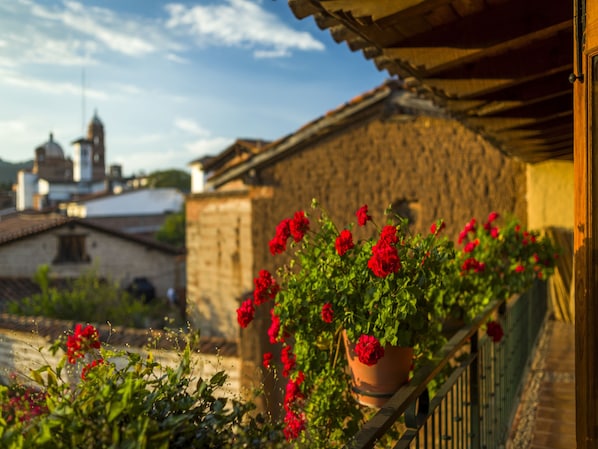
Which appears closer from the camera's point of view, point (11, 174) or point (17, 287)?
point (17, 287)

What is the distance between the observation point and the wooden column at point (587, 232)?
1.58 m

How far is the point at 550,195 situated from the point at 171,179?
4944 centimetres

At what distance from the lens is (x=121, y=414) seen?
1169 millimetres

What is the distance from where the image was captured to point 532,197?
24.5 ft

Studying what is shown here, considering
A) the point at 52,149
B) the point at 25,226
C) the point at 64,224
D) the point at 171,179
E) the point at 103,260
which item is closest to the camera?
the point at 64,224

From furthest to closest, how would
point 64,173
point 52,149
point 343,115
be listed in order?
point 52,149, point 64,173, point 343,115

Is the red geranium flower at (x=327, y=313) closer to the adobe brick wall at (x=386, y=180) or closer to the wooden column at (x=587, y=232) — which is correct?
the wooden column at (x=587, y=232)

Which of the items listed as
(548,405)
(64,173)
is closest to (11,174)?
(64,173)

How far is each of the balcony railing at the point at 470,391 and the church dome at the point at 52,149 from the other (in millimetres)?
67211

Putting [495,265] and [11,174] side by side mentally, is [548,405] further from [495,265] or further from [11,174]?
[11,174]

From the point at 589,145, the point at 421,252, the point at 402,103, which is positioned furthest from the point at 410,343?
the point at 402,103

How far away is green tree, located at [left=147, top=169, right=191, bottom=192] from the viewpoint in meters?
52.9

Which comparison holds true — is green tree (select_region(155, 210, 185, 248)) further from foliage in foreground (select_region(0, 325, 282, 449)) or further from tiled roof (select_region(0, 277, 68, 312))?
foliage in foreground (select_region(0, 325, 282, 449))

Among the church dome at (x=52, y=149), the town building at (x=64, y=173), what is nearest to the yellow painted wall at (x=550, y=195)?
the town building at (x=64, y=173)
